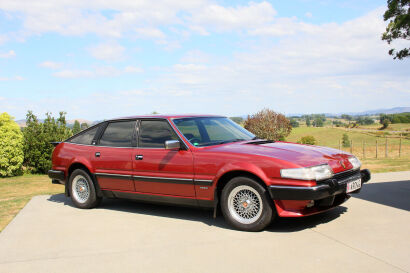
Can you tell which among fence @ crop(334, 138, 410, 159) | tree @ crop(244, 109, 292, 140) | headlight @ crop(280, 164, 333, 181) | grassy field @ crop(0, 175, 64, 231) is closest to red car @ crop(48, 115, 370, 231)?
headlight @ crop(280, 164, 333, 181)

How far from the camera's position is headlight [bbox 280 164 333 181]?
461cm

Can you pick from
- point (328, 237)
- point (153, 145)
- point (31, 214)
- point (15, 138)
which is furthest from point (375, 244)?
point (15, 138)

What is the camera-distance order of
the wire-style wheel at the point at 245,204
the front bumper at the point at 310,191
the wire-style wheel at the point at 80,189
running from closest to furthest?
the front bumper at the point at 310,191 < the wire-style wheel at the point at 245,204 < the wire-style wheel at the point at 80,189

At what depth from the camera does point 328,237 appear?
15.1 ft

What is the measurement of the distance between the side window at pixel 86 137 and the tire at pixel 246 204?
305cm

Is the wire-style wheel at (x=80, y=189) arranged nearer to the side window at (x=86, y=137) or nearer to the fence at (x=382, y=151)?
the side window at (x=86, y=137)

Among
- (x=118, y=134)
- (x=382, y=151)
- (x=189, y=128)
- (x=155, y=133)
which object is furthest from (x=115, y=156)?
(x=382, y=151)

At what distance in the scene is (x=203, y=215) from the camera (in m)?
6.06

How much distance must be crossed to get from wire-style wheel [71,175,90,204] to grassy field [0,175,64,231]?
106cm

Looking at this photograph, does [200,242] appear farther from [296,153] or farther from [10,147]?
[10,147]

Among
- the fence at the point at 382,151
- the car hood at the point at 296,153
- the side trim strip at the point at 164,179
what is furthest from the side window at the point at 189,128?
the fence at the point at 382,151

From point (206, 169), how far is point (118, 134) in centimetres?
208

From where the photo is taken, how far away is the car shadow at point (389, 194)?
6.32 m

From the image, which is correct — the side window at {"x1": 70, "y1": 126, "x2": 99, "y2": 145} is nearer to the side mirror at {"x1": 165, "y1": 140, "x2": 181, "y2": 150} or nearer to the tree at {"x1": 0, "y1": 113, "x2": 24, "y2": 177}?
the side mirror at {"x1": 165, "y1": 140, "x2": 181, "y2": 150}
